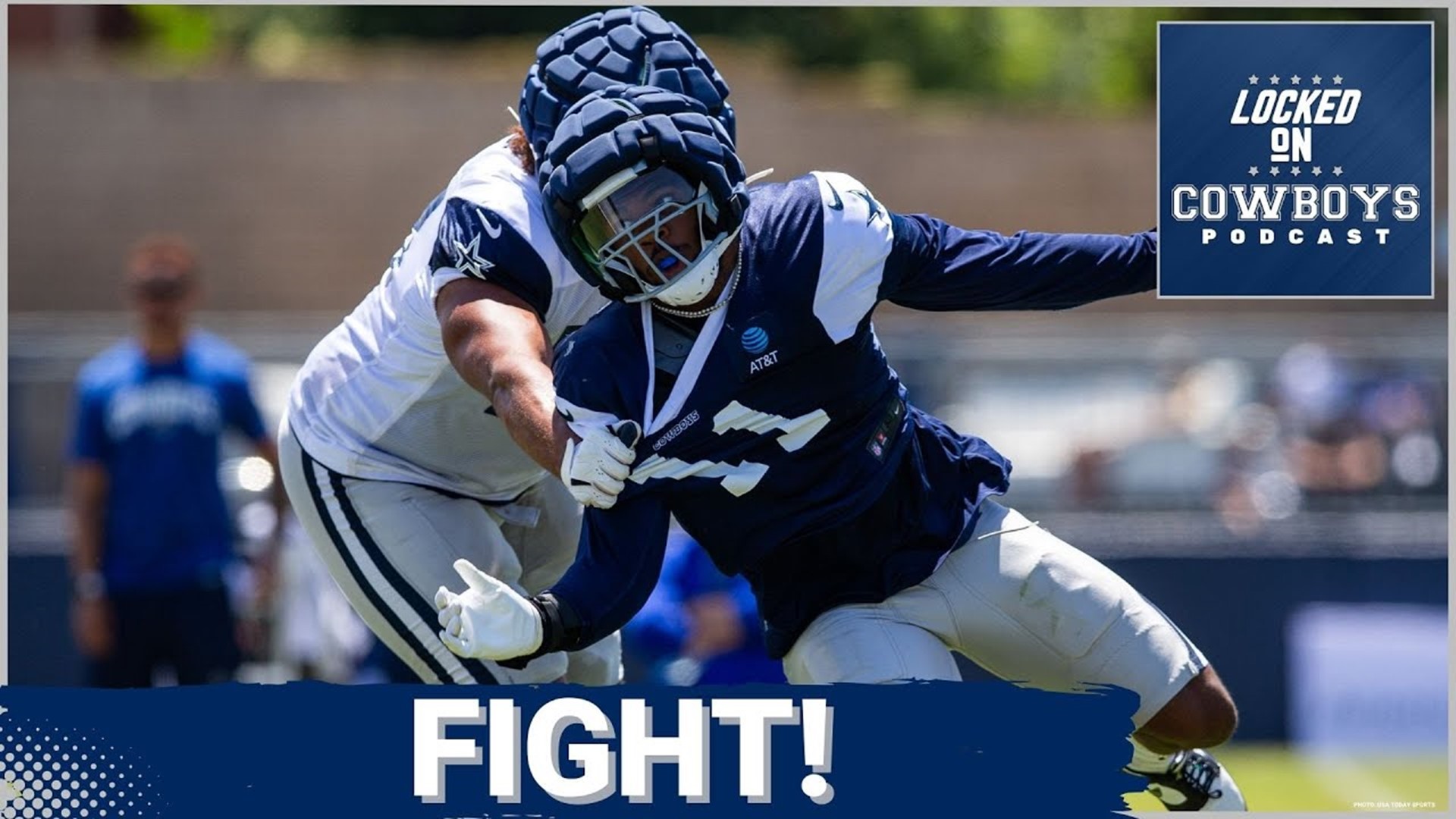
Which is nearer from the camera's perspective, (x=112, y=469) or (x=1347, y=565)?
(x=112, y=469)

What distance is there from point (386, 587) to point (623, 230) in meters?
1.02

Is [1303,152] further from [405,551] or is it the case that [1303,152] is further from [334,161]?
[334,161]

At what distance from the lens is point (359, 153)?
1284 cm

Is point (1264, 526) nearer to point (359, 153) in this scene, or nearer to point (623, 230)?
point (623, 230)

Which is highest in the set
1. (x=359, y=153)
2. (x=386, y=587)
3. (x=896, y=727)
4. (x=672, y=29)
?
(x=359, y=153)

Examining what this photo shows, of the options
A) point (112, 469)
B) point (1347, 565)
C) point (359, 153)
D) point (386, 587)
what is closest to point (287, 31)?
point (359, 153)

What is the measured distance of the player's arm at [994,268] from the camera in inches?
136

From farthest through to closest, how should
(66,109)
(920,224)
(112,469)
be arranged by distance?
(66,109)
(112,469)
(920,224)

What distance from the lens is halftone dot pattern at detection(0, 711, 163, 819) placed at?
379 cm

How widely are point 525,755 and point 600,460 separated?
2.70 feet

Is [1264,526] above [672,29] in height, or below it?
below

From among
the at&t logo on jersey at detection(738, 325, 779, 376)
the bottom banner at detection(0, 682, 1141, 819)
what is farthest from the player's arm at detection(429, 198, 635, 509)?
the bottom banner at detection(0, 682, 1141, 819)

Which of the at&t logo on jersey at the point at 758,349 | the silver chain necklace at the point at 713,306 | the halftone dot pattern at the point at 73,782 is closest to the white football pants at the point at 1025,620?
the at&t logo on jersey at the point at 758,349


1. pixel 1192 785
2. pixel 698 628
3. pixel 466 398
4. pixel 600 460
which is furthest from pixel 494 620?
pixel 698 628
